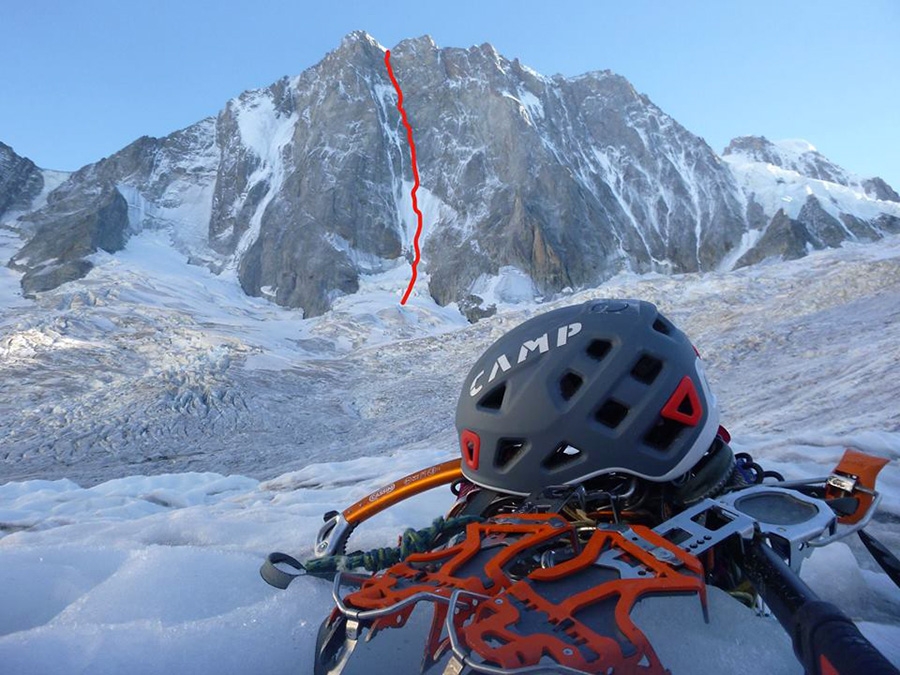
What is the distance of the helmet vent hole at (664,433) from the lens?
237 centimetres

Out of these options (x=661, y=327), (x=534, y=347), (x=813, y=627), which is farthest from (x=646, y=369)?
(x=813, y=627)

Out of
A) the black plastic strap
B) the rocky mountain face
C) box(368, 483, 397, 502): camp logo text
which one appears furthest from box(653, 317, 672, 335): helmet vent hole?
the rocky mountain face

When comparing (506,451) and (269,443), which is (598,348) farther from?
(269,443)

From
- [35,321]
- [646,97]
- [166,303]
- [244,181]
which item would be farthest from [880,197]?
[35,321]

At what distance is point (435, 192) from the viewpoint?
65.9 m

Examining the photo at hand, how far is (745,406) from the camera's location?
8.62 meters

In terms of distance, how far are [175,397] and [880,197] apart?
114691mm

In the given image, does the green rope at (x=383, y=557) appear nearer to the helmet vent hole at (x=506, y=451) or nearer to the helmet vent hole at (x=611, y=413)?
the helmet vent hole at (x=506, y=451)

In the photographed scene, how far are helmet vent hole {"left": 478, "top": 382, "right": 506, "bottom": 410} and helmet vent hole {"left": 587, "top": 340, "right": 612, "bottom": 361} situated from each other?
16.0 inches

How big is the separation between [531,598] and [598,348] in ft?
3.92

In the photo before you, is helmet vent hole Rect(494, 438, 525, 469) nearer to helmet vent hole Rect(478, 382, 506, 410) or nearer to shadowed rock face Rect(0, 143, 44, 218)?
helmet vent hole Rect(478, 382, 506, 410)

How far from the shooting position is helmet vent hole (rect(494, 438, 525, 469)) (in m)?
2.46

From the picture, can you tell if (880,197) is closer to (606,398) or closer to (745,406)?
(745,406)

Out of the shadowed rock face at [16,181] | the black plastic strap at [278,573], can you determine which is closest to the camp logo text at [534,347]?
the black plastic strap at [278,573]
